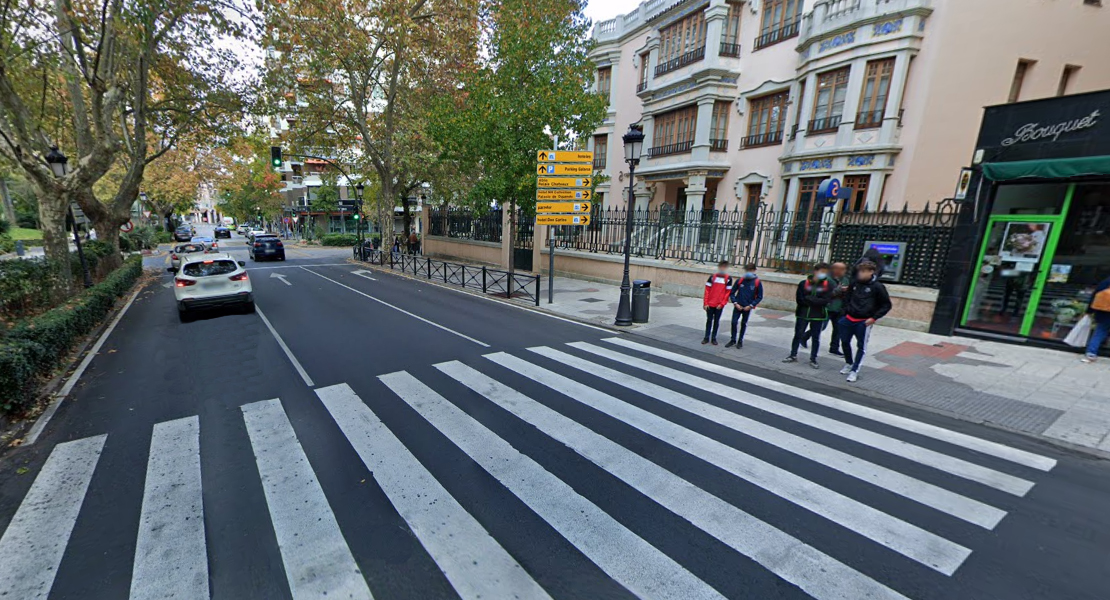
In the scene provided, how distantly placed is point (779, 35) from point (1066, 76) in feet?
32.4

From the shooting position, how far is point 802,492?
3863 mm

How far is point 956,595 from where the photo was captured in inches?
110

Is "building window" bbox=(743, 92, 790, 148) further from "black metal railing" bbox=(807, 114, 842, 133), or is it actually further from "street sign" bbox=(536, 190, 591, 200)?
"street sign" bbox=(536, 190, 591, 200)

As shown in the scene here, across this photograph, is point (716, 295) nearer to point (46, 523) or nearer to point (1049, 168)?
point (1049, 168)

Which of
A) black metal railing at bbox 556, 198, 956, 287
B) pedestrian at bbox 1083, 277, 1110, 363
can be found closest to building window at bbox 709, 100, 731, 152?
black metal railing at bbox 556, 198, 956, 287

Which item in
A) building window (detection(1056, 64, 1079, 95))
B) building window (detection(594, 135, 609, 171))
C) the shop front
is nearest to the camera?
the shop front

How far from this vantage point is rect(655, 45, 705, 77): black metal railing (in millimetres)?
19663

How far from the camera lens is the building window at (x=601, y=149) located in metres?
26.1

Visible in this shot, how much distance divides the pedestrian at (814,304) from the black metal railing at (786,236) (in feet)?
14.7

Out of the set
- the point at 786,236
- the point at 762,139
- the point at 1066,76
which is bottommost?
the point at 786,236

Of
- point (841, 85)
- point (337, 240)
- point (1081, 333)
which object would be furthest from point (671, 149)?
point (337, 240)

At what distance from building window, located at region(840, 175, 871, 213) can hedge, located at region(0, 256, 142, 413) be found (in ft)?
69.4

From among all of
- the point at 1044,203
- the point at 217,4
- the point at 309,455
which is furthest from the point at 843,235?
the point at 217,4

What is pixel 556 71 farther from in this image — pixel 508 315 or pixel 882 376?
pixel 882 376
